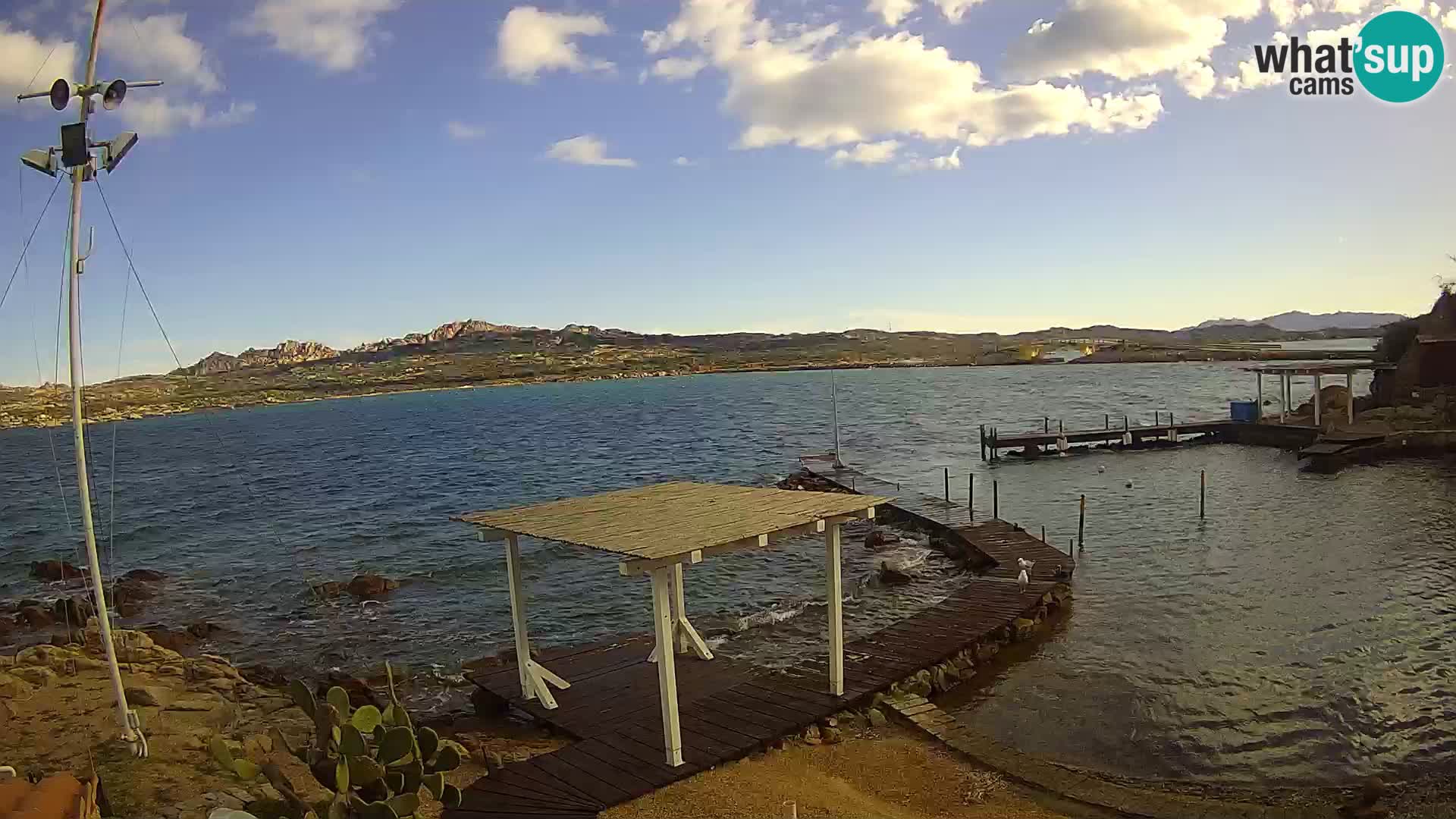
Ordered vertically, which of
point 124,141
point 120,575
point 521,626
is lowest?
point 120,575

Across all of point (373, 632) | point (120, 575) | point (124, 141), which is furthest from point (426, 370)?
point (124, 141)

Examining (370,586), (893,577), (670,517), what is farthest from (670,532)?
(370,586)

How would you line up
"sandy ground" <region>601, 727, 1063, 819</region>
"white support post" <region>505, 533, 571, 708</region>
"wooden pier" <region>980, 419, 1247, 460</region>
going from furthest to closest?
"wooden pier" <region>980, 419, 1247, 460</region> → "white support post" <region>505, 533, 571, 708</region> → "sandy ground" <region>601, 727, 1063, 819</region>

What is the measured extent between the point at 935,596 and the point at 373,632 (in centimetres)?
1365

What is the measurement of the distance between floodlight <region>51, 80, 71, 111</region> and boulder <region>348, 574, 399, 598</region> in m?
18.9

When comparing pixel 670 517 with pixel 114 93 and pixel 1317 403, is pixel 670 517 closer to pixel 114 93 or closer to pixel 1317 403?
pixel 114 93

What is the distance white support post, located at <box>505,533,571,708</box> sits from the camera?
12461 mm

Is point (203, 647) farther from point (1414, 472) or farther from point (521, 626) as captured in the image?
point (1414, 472)

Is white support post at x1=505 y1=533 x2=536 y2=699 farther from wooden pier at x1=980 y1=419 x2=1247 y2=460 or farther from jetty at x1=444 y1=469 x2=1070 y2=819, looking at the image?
wooden pier at x1=980 y1=419 x2=1247 y2=460

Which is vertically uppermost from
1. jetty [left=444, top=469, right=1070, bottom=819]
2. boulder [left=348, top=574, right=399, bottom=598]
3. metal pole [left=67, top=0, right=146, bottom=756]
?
metal pole [left=67, top=0, right=146, bottom=756]

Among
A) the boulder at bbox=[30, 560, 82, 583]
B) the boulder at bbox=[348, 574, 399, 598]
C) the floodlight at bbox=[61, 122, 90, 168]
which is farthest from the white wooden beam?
the boulder at bbox=[30, 560, 82, 583]

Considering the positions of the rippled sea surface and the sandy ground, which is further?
the rippled sea surface

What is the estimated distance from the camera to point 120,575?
2983cm

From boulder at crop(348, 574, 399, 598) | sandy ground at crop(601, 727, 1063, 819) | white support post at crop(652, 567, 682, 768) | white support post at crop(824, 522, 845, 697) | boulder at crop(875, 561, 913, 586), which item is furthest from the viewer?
boulder at crop(348, 574, 399, 598)
